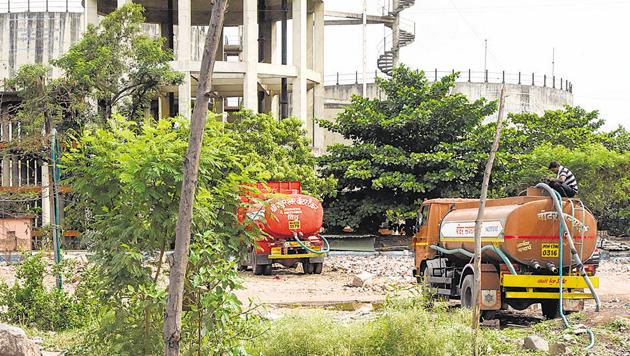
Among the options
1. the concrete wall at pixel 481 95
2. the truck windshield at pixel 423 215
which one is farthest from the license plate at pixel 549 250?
the concrete wall at pixel 481 95

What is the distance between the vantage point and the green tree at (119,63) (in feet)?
122

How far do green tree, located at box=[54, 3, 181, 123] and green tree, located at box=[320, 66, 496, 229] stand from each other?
849 centimetres

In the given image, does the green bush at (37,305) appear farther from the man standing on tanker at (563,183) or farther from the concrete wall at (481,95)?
the concrete wall at (481,95)

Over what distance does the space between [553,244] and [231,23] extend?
3830 centimetres

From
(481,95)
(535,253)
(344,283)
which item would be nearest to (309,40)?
(481,95)

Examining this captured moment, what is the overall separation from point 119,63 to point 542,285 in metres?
25.6

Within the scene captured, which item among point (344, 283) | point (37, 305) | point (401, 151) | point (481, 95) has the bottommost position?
point (344, 283)

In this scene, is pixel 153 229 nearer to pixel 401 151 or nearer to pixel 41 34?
pixel 401 151

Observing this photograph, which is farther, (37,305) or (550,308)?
(550,308)

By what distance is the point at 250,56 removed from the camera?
141 ft

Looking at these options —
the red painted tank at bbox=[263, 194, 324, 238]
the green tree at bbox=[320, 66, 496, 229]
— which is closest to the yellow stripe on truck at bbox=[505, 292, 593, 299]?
the red painted tank at bbox=[263, 194, 324, 238]

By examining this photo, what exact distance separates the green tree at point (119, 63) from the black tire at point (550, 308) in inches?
922

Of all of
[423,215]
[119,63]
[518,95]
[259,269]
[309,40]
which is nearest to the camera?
[423,215]

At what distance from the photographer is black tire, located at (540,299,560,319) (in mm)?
17127
